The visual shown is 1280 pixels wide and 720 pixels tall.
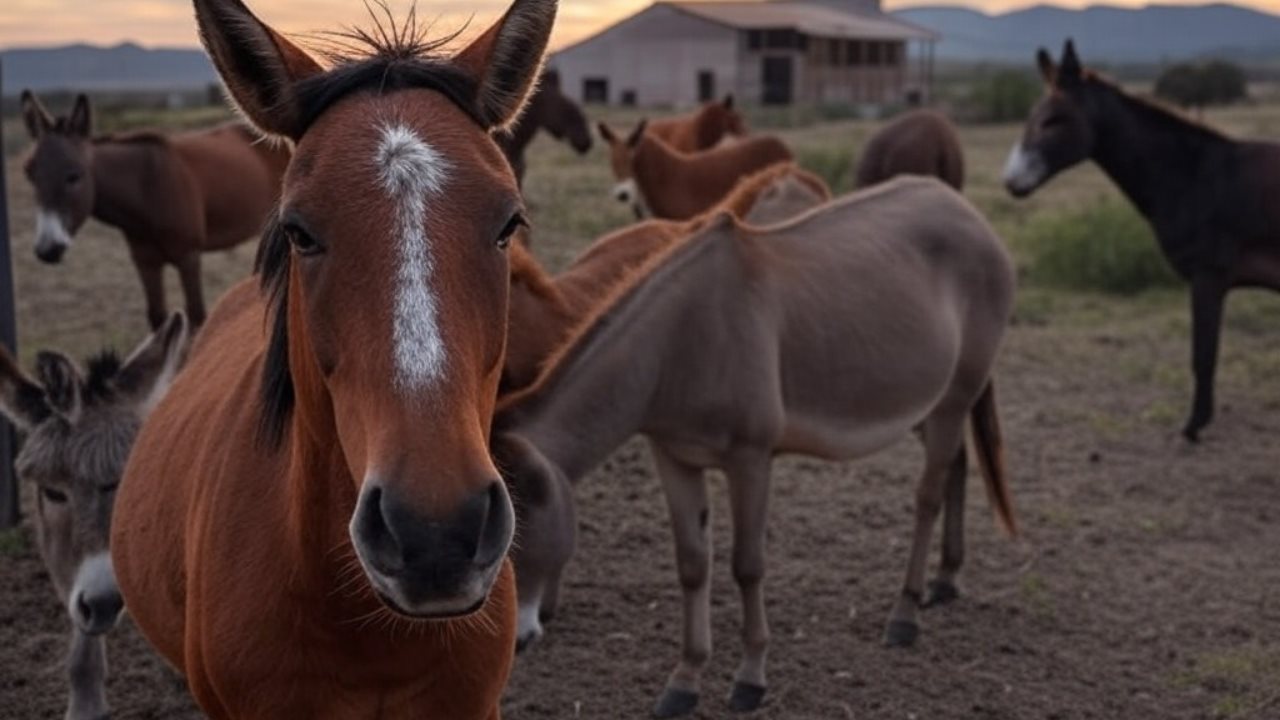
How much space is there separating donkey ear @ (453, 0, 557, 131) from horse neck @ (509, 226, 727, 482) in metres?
1.65

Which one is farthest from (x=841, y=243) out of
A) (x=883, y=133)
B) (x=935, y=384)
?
(x=883, y=133)

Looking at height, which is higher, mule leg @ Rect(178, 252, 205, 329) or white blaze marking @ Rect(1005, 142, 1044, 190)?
white blaze marking @ Rect(1005, 142, 1044, 190)

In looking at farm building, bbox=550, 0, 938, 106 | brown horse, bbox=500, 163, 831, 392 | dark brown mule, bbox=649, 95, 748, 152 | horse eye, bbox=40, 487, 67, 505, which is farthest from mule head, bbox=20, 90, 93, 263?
farm building, bbox=550, 0, 938, 106

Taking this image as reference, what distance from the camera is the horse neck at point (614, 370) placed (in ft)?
12.9

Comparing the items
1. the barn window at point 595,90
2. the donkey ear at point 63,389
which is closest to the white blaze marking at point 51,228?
the donkey ear at point 63,389

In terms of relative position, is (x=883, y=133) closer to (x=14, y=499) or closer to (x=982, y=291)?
(x=982, y=291)

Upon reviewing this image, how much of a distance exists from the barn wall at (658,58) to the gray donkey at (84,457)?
137 ft

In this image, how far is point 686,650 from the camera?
Result: 15.3 feet

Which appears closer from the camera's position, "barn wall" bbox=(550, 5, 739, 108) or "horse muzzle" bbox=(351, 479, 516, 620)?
"horse muzzle" bbox=(351, 479, 516, 620)

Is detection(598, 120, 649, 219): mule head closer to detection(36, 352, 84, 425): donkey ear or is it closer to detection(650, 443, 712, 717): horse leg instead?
detection(650, 443, 712, 717): horse leg

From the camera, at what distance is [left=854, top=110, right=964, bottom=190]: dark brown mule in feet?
41.7

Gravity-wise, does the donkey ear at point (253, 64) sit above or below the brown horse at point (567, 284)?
above

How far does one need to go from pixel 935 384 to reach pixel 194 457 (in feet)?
10.4

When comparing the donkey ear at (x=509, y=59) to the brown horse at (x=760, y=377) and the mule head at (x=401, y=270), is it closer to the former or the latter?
the mule head at (x=401, y=270)
